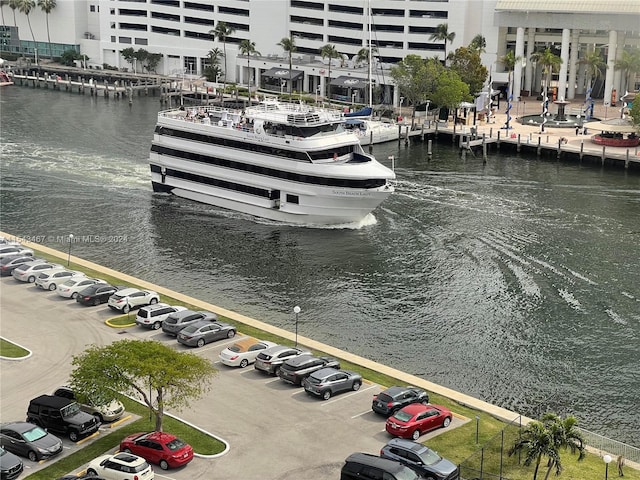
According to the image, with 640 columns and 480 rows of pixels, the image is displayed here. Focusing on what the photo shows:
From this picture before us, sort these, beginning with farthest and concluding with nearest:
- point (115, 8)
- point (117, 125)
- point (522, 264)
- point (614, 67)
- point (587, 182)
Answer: point (115, 8) < point (614, 67) < point (117, 125) < point (587, 182) < point (522, 264)

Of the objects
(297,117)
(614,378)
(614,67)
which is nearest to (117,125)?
(297,117)

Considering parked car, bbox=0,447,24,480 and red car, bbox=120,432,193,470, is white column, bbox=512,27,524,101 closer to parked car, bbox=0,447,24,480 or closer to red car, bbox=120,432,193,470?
red car, bbox=120,432,193,470

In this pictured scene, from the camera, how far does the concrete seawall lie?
148 ft

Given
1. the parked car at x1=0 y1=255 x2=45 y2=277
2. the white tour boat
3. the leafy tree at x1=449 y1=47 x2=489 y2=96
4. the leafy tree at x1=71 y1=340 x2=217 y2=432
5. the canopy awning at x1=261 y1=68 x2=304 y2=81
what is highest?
the leafy tree at x1=449 y1=47 x2=489 y2=96

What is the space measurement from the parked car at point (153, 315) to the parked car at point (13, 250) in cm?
1427

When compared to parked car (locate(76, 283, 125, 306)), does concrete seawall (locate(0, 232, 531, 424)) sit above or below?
below

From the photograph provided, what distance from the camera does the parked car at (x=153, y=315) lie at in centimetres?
5331

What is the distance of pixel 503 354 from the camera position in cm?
5350

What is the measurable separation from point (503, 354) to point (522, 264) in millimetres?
15463

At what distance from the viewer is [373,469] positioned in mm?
36062

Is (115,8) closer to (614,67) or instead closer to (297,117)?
(614,67)

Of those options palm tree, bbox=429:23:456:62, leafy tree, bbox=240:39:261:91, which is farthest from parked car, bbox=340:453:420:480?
leafy tree, bbox=240:39:261:91

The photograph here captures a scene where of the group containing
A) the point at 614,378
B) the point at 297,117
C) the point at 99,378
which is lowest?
the point at 614,378

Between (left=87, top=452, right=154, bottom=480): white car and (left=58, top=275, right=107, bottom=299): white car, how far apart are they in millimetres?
22311
